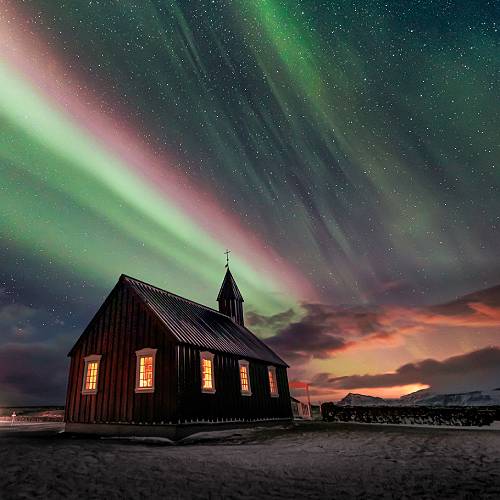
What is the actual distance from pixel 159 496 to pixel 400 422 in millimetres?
26461

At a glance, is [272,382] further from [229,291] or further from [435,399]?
[435,399]

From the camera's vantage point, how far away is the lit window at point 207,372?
19.5m

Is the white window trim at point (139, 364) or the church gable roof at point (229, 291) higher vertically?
the church gable roof at point (229, 291)

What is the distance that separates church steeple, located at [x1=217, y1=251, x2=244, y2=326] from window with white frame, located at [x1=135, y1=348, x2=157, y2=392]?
46.5ft

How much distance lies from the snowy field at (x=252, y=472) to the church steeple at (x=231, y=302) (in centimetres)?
1956

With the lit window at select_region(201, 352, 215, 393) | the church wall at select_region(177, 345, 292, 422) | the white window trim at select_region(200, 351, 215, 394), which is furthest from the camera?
the lit window at select_region(201, 352, 215, 393)

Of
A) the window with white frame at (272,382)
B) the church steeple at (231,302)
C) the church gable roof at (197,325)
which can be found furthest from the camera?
the church steeple at (231,302)

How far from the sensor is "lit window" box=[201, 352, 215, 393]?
1953cm

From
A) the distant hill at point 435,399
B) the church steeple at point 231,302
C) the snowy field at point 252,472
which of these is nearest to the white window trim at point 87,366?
the snowy field at point 252,472

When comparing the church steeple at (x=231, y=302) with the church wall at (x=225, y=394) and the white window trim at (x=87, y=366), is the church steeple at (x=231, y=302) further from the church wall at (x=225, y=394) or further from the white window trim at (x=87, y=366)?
the white window trim at (x=87, y=366)

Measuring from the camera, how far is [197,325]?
2305cm

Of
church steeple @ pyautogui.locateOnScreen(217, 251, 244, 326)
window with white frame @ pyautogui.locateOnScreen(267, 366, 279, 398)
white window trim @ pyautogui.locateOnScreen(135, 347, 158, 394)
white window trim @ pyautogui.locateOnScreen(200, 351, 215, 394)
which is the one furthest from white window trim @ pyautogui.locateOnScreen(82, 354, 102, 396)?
church steeple @ pyautogui.locateOnScreen(217, 251, 244, 326)

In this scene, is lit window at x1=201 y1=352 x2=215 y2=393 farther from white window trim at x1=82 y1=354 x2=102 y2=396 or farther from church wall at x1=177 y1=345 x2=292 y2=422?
white window trim at x1=82 y1=354 x2=102 y2=396

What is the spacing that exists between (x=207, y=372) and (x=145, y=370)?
3.16 meters
